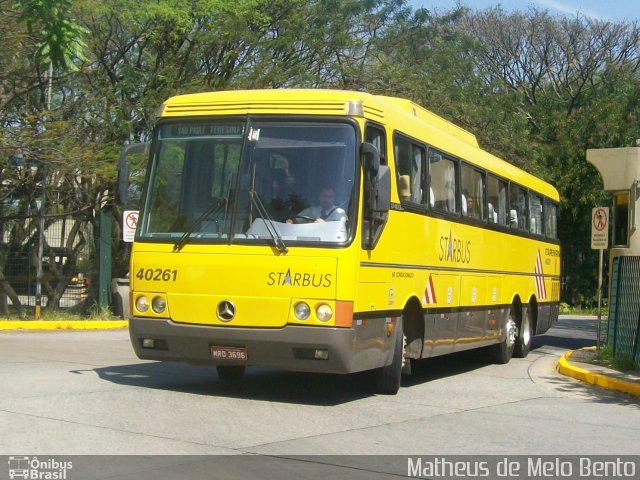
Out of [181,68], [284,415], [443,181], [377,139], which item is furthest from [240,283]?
[181,68]

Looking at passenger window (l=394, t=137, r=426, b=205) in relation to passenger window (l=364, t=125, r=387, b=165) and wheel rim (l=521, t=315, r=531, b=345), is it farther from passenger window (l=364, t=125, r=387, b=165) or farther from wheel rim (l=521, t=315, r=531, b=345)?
wheel rim (l=521, t=315, r=531, b=345)

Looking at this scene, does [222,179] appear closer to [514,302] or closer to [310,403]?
[310,403]

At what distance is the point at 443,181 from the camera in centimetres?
1330

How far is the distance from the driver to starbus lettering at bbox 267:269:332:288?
595 millimetres

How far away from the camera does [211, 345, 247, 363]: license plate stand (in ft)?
33.4

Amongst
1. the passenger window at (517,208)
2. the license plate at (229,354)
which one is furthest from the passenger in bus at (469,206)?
the license plate at (229,354)

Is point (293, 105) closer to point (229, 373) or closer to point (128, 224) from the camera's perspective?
point (229, 373)

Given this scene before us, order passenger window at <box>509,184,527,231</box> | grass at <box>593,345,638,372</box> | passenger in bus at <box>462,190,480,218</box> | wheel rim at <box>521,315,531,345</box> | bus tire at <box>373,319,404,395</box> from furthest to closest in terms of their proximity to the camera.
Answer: wheel rim at <box>521,315,531,345</box>, passenger window at <box>509,184,527,231</box>, grass at <box>593,345,638,372</box>, passenger in bus at <box>462,190,480,218</box>, bus tire at <box>373,319,404,395</box>

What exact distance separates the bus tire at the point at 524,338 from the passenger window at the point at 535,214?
1739 mm

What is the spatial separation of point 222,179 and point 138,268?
1.41 meters

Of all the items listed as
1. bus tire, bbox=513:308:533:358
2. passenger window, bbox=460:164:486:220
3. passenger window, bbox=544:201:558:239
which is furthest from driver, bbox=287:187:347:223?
passenger window, bbox=544:201:558:239

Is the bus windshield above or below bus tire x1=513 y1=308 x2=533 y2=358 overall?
above

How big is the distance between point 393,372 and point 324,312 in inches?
79.1

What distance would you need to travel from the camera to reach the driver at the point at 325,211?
1013 cm
